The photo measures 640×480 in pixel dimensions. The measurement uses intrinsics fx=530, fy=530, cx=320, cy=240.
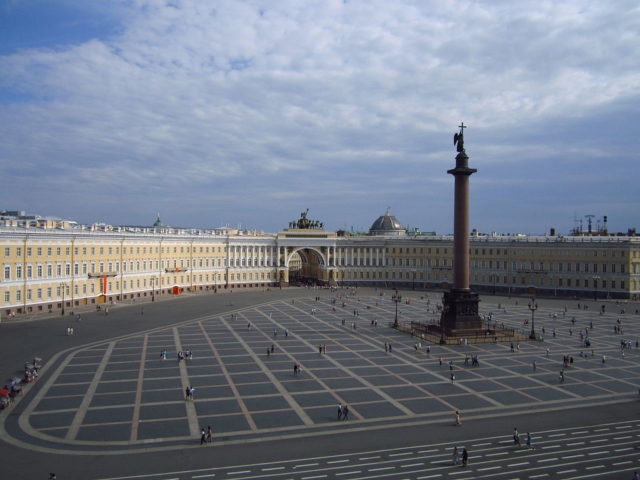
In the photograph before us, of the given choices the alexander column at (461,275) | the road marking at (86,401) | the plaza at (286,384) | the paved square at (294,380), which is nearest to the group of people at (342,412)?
the plaza at (286,384)

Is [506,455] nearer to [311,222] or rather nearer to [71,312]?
[71,312]

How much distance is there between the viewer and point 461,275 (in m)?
52.5

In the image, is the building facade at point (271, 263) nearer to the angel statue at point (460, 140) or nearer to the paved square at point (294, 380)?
the paved square at point (294, 380)

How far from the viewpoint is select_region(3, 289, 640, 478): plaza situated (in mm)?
26203

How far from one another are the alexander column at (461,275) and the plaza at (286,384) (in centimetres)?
343

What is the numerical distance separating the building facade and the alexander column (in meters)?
44.1

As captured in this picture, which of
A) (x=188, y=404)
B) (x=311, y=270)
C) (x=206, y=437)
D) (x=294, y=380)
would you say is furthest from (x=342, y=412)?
(x=311, y=270)

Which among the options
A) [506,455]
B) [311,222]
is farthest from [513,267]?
[506,455]

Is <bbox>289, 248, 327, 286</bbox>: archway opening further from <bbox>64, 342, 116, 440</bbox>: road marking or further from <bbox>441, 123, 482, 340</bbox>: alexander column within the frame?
<bbox>64, 342, 116, 440</bbox>: road marking

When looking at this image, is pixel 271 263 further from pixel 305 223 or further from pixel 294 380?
pixel 294 380

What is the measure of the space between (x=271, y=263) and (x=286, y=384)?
7726cm

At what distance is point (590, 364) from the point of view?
40844 mm

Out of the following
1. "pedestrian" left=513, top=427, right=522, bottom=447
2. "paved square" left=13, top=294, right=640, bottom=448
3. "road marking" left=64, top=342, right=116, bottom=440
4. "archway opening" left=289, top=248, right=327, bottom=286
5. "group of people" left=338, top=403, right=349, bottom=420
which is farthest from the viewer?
"archway opening" left=289, top=248, right=327, bottom=286

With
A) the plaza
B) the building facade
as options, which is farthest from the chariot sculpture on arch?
the plaza
